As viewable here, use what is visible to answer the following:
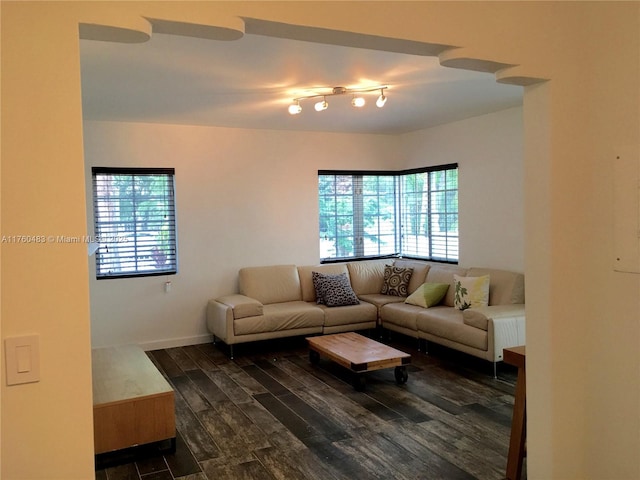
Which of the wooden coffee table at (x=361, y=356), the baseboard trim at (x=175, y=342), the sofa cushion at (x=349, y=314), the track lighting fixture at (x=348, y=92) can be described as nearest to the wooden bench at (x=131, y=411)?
the wooden coffee table at (x=361, y=356)

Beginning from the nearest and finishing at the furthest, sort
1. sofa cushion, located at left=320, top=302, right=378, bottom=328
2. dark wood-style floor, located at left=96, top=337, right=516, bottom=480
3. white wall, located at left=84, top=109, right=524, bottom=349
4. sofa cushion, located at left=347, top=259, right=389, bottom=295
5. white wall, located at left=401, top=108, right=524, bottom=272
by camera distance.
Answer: dark wood-style floor, located at left=96, top=337, right=516, bottom=480
white wall, located at left=401, top=108, right=524, bottom=272
white wall, located at left=84, top=109, right=524, bottom=349
sofa cushion, located at left=320, top=302, right=378, bottom=328
sofa cushion, located at left=347, top=259, right=389, bottom=295

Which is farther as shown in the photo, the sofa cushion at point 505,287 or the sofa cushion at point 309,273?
the sofa cushion at point 309,273

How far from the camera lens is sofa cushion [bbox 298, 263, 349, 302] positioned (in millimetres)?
6551

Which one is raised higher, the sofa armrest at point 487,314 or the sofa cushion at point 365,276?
the sofa cushion at point 365,276

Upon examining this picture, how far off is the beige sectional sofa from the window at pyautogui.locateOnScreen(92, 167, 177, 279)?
2.81ft

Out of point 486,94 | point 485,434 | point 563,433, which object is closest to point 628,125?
point 563,433

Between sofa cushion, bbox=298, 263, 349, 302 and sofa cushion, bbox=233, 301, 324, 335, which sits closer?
sofa cushion, bbox=233, 301, 324, 335

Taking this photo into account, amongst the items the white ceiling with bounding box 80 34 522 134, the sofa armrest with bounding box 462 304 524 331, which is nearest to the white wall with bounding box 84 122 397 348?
the white ceiling with bounding box 80 34 522 134

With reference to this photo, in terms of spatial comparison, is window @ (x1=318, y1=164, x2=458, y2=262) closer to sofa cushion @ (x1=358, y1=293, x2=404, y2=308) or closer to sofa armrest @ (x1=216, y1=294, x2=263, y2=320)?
sofa cushion @ (x1=358, y1=293, x2=404, y2=308)

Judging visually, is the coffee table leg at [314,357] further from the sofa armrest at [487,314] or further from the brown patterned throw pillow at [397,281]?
the brown patterned throw pillow at [397,281]

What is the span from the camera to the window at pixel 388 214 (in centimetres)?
666

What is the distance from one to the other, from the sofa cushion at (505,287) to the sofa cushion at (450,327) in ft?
1.28

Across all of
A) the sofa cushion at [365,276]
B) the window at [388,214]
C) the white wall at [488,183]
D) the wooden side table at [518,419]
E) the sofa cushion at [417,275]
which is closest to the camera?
the wooden side table at [518,419]

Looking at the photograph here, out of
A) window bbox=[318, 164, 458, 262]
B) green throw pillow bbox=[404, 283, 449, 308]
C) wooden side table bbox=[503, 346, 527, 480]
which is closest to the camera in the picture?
wooden side table bbox=[503, 346, 527, 480]
